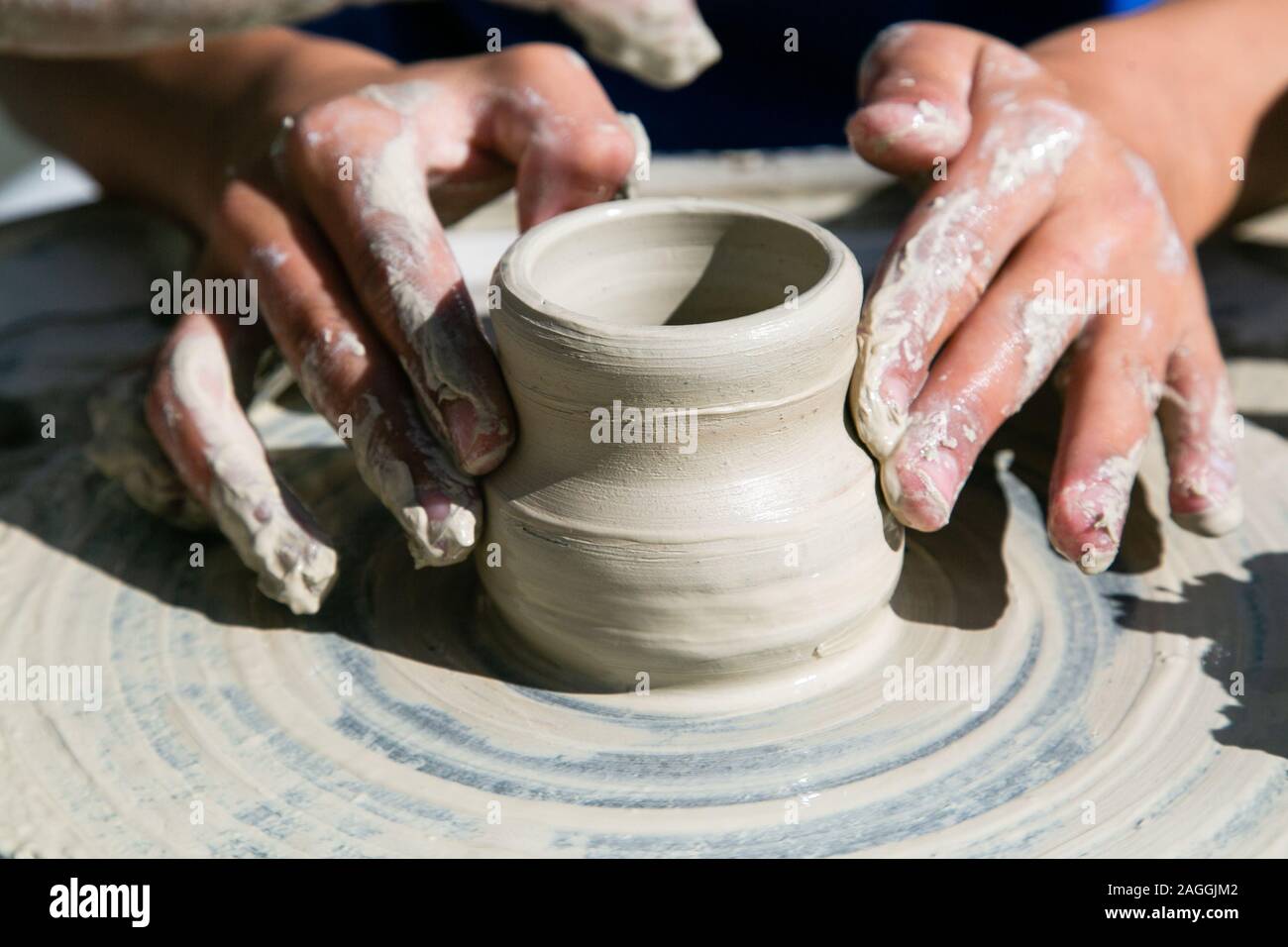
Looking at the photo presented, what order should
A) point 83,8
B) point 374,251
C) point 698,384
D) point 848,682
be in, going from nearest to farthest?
point 83,8, point 698,384, point 848,682, point 374,251

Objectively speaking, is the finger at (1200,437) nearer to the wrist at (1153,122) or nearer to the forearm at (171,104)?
the wrist at (1153,122)

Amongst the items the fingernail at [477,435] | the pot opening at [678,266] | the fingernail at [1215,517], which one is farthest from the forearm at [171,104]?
the fingernail at [1215,517]

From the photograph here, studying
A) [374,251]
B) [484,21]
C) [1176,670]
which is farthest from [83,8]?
[484,21]

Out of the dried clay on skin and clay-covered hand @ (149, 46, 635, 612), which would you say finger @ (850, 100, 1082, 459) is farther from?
the dried clay on skin

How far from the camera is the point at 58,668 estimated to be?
5.02ft

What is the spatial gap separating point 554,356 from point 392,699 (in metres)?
0.43

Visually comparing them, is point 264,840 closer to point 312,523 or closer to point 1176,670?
point 312,523

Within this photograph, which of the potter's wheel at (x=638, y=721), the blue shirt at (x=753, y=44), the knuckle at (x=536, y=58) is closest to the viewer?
the potter's wheel at (x=638, y=721)

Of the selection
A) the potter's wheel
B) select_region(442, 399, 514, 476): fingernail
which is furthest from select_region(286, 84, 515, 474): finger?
the potter's wheel

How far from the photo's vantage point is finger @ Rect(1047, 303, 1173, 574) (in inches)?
58.7

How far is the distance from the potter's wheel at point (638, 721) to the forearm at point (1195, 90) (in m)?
0.58

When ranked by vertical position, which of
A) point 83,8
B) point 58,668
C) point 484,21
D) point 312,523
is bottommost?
point 58,668

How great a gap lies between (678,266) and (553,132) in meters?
0.25

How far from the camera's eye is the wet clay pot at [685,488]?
132 centimetres
